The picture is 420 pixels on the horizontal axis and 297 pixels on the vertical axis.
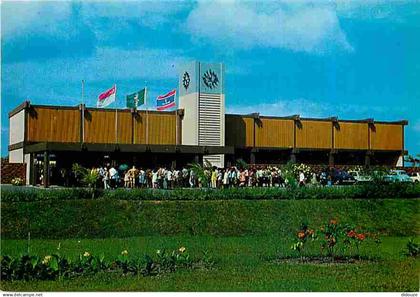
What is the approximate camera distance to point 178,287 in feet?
37.0

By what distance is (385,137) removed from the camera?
143 feet

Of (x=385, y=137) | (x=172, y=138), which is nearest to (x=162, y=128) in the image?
(x=172, y=138)

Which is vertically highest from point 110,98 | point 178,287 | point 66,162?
point 110,98

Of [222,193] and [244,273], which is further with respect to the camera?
[222,193]

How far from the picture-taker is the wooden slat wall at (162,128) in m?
40.1

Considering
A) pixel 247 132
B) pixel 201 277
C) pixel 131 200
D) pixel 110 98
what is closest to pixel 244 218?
pixel 131 200

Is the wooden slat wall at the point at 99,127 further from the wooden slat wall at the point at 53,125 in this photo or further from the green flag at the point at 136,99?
the green flag at the point at 136,99

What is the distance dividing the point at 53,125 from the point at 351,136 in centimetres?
2088

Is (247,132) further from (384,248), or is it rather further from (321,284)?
(321,284)

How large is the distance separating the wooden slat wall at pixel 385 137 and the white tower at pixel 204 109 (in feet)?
34.1

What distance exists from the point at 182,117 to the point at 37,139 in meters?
9.24

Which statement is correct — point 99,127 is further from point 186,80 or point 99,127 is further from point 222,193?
point 222,193

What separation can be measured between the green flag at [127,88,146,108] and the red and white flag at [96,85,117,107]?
1.88 m

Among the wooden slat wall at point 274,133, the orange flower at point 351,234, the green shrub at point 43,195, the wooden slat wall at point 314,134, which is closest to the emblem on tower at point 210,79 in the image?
the wooden slat wall at point 274,133
